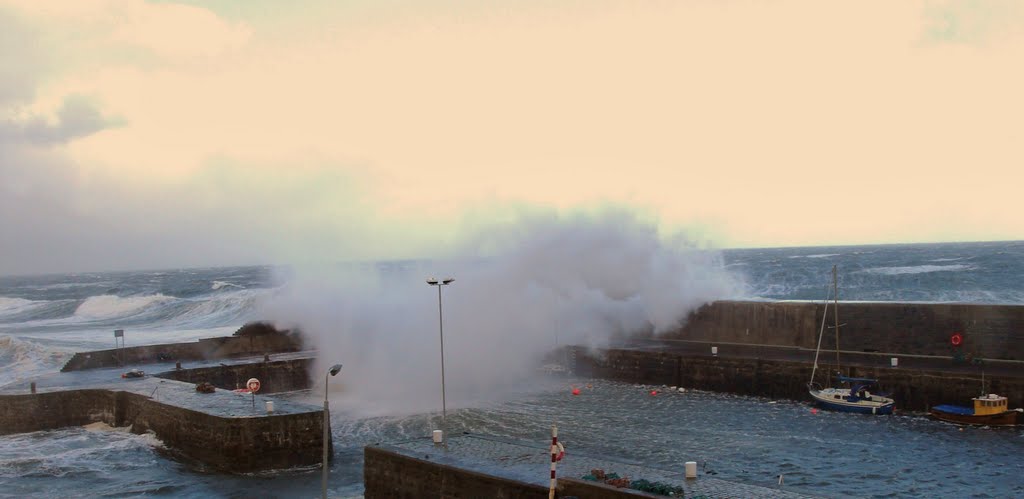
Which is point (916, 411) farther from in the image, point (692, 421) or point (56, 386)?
point (56, 386)

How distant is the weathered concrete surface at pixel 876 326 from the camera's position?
28172 millimetres

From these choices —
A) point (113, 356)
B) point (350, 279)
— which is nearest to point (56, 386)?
point (113, 356)

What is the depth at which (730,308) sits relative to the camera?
3556cm

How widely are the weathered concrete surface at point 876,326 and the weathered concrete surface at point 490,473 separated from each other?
1806 centimetres

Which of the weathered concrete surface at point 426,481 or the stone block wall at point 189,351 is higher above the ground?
the stone block wall at point 189,351

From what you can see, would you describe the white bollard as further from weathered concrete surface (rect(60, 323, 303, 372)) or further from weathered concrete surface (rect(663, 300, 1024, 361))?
weathered concrete surface (rect(60, 323, 303, 372))

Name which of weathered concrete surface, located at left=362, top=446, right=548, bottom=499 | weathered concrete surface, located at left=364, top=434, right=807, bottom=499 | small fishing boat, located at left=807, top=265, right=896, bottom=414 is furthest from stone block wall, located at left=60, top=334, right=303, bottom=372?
small fishing boat, located at left=807, top=265, right=896, bottom=414

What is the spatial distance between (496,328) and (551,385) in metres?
4.19

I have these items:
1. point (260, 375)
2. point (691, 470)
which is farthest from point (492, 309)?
point (691, 470)

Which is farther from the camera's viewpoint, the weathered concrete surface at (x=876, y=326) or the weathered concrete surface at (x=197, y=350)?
the weathered concrete surface at (x=197, y=350)

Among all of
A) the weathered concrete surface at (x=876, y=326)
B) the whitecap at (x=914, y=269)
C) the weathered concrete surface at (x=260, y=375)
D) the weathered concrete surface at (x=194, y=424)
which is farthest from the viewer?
the whitecap at (x=914, y=269)

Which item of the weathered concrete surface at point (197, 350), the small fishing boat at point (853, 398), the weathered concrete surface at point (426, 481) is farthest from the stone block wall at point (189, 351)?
the small fishing boat at point (853, 398)

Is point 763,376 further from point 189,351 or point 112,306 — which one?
point 112,306

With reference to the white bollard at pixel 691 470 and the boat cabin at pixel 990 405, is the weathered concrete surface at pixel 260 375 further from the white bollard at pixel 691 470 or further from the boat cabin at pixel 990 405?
the boat cabin at pixel 990 405
